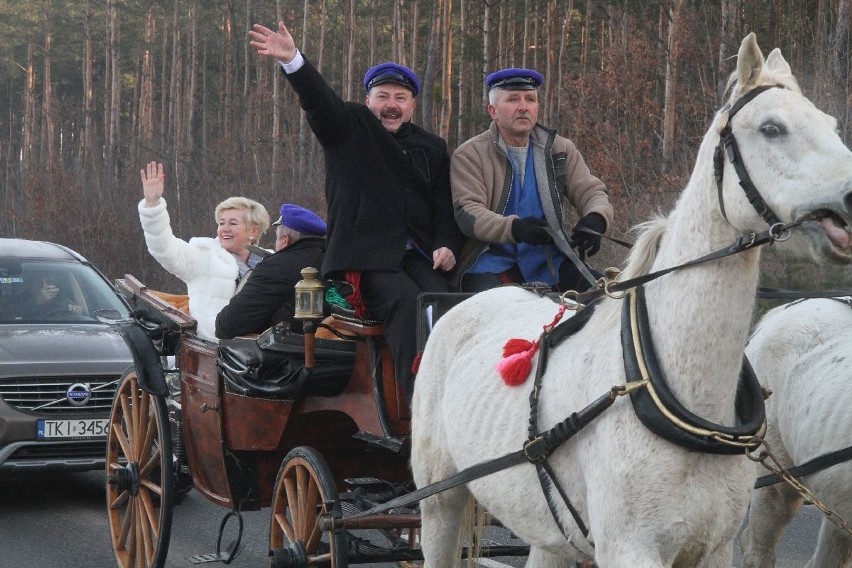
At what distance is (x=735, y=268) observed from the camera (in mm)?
3285

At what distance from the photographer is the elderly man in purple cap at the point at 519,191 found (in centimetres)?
534

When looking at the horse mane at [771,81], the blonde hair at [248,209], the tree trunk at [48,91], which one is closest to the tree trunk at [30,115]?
the tree trunk at [48,91]

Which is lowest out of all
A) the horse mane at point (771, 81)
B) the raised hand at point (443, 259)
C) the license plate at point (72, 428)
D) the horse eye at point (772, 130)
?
the license plate at point (72, 428)

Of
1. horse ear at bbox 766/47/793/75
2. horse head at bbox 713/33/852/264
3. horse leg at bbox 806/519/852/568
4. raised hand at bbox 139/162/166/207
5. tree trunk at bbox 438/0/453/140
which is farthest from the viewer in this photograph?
tree trunk at bbox 438/0/453/140

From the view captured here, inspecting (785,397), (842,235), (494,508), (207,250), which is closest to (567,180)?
(785,397)

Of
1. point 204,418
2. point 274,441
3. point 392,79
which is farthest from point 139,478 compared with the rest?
point 392,79

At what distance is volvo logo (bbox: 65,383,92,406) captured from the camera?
8.33 m

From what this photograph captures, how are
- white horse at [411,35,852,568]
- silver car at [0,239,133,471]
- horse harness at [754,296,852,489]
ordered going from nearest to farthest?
white horse at [411,35,852,568]
horse harness at [754,296,852,489]
silver car at [0,239,133,471]

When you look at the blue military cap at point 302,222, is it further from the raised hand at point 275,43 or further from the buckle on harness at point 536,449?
the buckle on harness at point 536,449

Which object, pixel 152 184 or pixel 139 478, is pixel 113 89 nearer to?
pixel 152 184

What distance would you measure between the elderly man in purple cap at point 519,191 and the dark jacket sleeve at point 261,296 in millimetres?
903

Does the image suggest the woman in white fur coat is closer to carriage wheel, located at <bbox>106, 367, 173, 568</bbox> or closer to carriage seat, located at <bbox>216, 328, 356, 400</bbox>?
carriage wheel, located at <bbox>106, 367, 173, 568</bbox>

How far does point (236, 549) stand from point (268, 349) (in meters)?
1.09

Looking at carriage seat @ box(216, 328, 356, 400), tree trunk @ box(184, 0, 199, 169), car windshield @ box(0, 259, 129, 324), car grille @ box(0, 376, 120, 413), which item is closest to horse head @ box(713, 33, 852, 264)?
carriage seat @ box(216, 328, 356, 400)
